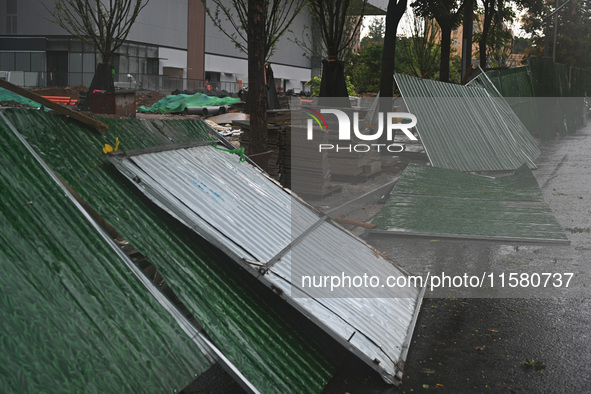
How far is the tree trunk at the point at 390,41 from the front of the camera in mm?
19219

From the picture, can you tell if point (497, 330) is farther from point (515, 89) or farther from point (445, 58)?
point (445, 58)

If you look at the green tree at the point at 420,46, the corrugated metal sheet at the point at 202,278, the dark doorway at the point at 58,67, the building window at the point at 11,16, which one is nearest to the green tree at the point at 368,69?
the green tree at the point at 420,46

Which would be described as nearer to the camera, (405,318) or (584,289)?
(405,318)

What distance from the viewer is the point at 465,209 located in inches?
420

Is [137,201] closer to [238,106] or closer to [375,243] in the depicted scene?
[375,243]

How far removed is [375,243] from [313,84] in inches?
851

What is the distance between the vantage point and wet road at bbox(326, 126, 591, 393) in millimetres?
4770

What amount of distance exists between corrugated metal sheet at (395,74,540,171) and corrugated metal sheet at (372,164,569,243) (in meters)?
1.65

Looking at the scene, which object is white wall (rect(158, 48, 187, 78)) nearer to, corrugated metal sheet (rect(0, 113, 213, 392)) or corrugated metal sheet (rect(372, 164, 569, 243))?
corrugated metal sheet (rect(372, 164, 569, 243))

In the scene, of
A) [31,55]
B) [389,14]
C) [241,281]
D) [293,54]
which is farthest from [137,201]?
[293,54]

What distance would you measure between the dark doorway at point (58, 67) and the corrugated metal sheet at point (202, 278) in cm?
4656

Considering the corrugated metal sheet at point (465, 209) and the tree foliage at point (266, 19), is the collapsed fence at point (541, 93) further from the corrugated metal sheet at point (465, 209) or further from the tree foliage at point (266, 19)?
the corrugated metal sheet at point (465, 209)

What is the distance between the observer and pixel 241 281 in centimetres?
473

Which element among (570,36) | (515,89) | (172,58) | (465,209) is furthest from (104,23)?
(570,36)
